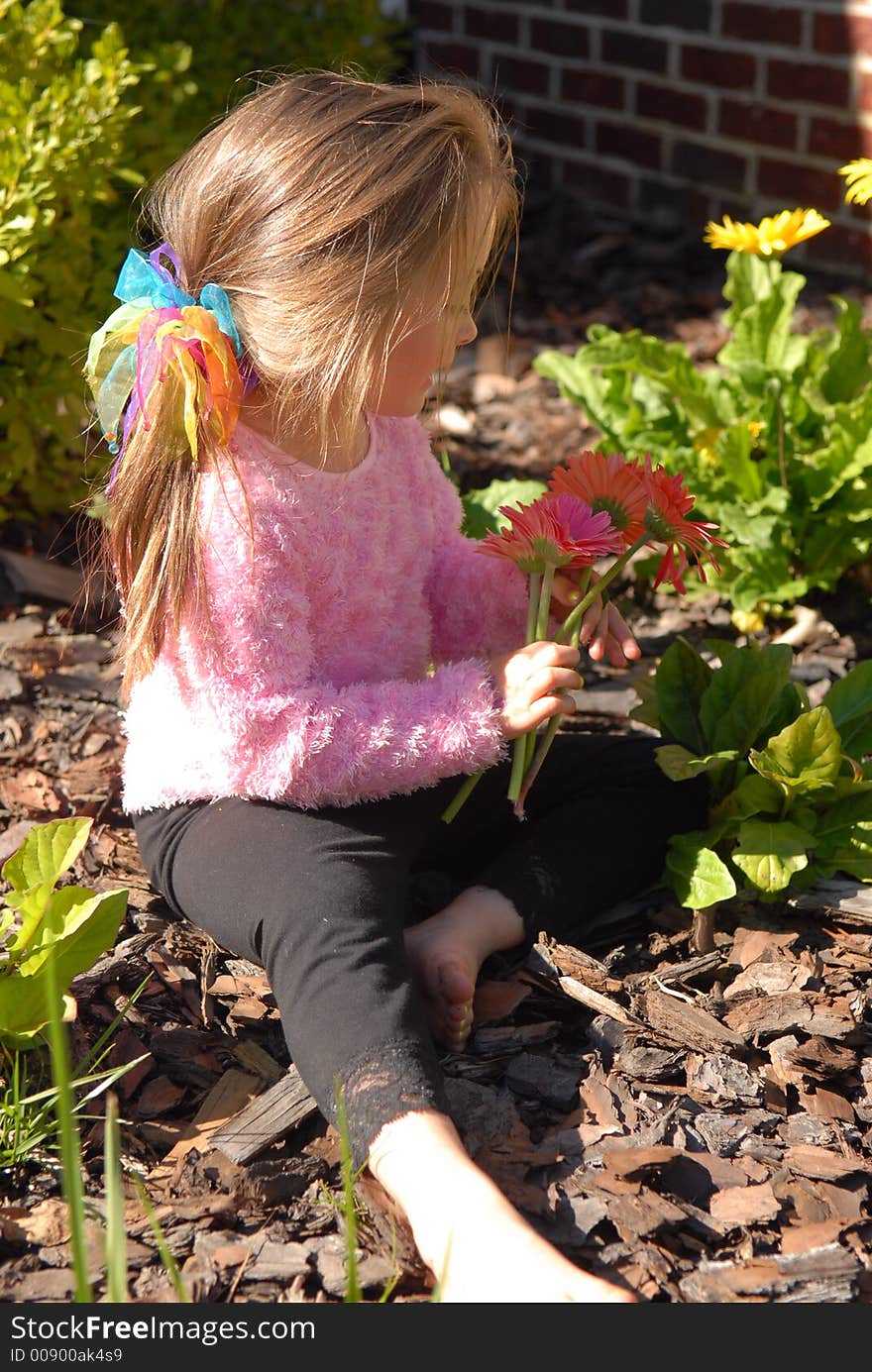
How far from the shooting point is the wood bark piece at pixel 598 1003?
1881mm

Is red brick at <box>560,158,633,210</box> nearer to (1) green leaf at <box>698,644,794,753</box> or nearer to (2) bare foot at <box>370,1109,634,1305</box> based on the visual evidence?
(1) green leaf at <box>698,644,794,753</box>

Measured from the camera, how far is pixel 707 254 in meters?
4.71

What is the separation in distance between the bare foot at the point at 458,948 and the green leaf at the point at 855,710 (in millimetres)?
590

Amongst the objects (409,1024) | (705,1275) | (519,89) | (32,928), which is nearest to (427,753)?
(409,1024)

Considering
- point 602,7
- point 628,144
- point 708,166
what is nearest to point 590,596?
point 708,166

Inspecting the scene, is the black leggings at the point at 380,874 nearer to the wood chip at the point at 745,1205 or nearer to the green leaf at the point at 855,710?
the green leaf at the point at 855,710

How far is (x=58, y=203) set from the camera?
106 inches

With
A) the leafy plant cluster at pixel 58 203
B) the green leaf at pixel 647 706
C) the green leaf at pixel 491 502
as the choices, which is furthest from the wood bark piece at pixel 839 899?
the leafy plant cluster at pixel 58 203

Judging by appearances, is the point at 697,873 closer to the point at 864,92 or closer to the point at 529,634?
the point at 529,634

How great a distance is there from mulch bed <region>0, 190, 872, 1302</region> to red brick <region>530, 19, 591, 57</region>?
11.6 ft

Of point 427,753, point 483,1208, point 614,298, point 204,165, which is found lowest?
point 614,298

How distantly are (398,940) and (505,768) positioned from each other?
48 cm

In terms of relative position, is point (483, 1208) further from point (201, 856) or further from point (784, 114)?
point (784, 114)

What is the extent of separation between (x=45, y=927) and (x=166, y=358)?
0.69 m
